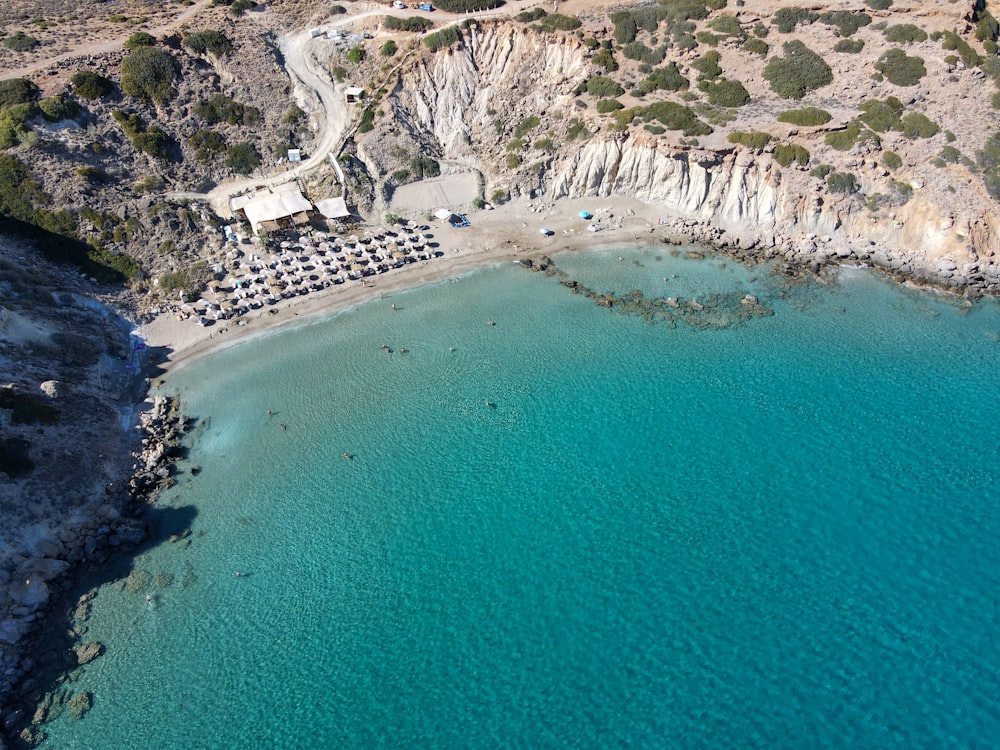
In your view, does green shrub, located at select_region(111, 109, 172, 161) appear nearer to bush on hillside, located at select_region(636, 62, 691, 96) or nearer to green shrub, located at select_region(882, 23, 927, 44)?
bush on hillside, located at select_region(636, 62, 691, 96)

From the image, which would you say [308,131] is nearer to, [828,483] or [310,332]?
[310,332]

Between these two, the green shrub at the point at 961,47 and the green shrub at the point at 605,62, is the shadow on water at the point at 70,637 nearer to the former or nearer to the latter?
the green shrub at the point at 605,62

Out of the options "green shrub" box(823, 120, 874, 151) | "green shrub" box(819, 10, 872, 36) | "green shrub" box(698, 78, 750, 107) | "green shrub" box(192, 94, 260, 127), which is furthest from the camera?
"green shrub" box(819, 10, 872, 36)

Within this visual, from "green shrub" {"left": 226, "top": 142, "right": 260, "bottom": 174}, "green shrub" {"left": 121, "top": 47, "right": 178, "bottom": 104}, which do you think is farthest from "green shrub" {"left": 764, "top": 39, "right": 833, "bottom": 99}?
"green shrub" {"left": 121, "top": 47, "right": 178, "bottom": 104}

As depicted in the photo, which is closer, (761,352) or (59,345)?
(59,345)

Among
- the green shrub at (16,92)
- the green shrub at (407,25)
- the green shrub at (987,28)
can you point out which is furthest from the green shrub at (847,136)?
the green shrub at (16,92)

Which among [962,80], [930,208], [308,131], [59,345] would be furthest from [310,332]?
[962,80]
